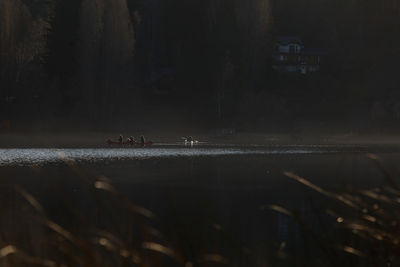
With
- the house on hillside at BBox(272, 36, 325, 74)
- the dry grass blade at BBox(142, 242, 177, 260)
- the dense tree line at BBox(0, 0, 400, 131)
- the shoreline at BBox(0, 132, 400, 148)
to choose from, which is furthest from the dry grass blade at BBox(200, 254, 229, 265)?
the house on hillside at BBox(272, 36, 325, 74)

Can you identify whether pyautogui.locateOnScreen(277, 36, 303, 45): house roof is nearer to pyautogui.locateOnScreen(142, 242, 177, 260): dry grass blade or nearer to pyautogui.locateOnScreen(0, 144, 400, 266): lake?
pyautogui.locateOnScreen(0, 144, 400, 266): lake

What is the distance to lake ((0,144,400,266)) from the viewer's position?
25.1 ft

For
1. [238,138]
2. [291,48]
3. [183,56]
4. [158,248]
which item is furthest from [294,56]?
[158,248]

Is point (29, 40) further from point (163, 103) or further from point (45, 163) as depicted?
point (45, 163)

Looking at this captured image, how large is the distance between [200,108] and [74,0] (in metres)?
15.8

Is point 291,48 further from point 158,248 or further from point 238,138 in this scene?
point 158,248

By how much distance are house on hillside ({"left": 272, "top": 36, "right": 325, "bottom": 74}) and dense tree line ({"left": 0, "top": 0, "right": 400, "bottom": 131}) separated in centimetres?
174

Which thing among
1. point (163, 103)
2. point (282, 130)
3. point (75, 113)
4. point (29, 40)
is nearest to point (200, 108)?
point (163, 103)

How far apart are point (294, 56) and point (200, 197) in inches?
2229

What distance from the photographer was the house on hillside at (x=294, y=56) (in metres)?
72.2

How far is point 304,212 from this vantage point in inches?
611

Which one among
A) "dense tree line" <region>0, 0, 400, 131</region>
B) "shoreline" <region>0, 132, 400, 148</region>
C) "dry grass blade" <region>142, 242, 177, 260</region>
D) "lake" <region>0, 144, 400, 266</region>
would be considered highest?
"dense tree line" <region>0, 0, 400, 131</region>

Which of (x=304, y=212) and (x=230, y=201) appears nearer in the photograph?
(x=304, y=212)

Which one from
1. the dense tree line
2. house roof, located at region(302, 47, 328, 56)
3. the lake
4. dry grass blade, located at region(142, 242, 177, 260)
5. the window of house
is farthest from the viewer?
the window of house
